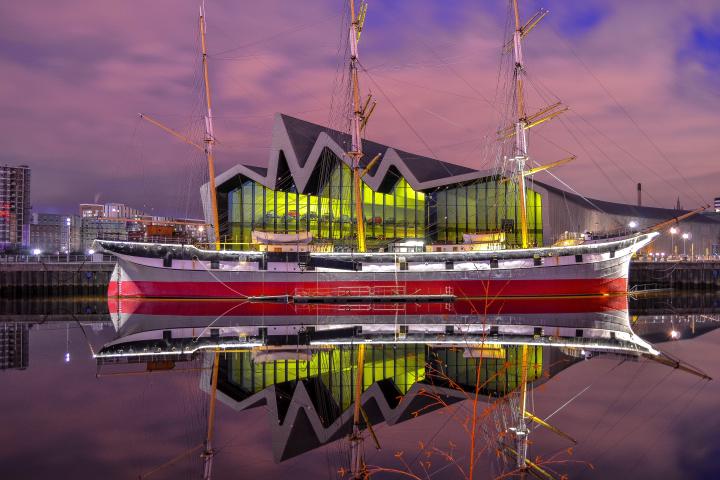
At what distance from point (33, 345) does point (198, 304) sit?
13.1 meters

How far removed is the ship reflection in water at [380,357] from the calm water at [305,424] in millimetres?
121

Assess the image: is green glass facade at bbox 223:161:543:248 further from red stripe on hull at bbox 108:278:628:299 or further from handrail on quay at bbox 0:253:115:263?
handrail on quay at bbox 0:253:115:263

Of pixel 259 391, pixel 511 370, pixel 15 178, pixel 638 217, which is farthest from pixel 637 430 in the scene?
pixel 15 178

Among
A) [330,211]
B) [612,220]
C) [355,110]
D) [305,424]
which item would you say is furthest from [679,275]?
[305,424]

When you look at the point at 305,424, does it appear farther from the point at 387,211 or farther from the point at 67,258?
the point at 67,258

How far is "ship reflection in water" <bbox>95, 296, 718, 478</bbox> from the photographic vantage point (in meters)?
8.46

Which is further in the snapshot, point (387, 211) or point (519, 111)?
point (387, 211)

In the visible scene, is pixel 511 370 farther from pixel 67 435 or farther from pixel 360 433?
pixel 67 435

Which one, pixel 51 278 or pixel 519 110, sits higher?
pixel 519 110

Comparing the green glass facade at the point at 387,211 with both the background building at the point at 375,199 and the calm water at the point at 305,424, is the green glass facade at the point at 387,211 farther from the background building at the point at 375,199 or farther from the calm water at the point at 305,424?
the calm water at the point at 305,424

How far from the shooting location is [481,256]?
3219cm

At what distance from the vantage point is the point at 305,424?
8672 millimetres

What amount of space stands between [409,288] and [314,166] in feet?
45.3

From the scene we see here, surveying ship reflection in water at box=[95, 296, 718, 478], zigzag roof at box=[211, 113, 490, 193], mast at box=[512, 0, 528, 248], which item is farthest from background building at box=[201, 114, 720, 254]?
ship reflection in water at box=[95, 296, 718, 478]
